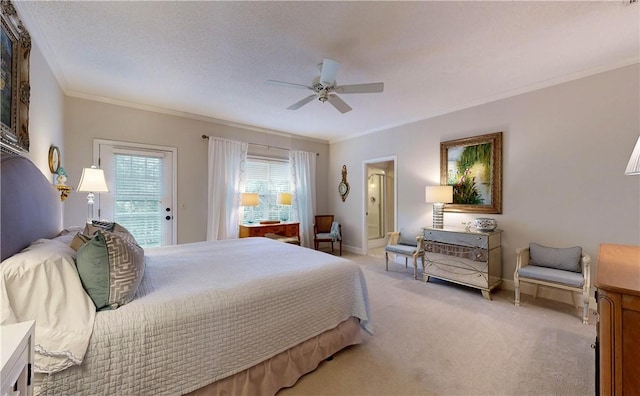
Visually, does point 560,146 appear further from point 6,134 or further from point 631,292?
point 6,134

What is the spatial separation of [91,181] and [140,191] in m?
1.20

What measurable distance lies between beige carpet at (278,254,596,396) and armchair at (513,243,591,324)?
292mm

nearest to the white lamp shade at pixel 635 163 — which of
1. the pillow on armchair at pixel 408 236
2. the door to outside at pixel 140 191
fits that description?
the pillow on armchair at pixel 408 236

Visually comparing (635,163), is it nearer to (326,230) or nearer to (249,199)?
(249,199)

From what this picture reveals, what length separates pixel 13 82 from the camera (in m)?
1.65

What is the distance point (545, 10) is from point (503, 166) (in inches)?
77.8

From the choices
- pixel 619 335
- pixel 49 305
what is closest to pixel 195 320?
pixel 49 305

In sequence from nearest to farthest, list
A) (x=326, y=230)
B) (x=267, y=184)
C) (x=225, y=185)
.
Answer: (x=225, y=185), (x=267, y=184), (x=326, y=230)

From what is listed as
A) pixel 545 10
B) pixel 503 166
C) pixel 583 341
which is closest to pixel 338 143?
pixel 503 166

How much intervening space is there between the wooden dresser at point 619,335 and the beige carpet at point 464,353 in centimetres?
82

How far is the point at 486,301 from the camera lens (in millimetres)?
3029

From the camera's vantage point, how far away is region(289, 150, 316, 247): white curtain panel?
5438 mm

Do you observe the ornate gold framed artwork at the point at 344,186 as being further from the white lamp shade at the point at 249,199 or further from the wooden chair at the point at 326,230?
the white lamp shade at the point at 249,199

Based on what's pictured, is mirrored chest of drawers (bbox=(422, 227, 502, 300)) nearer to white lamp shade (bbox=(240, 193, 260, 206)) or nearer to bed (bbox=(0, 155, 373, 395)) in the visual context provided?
bed (bbox=(0, 155, 373, 395))
